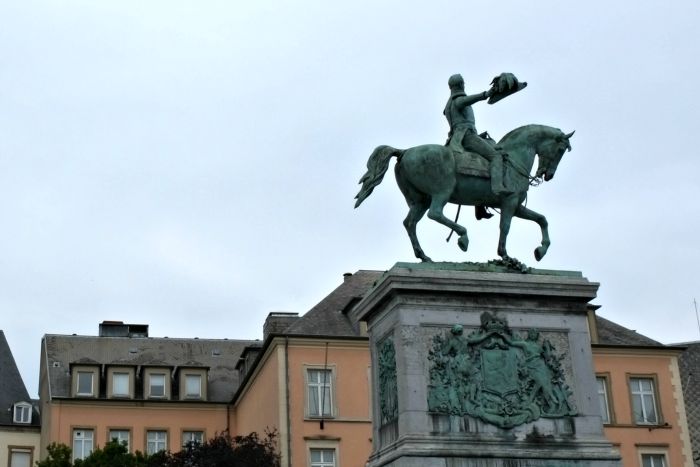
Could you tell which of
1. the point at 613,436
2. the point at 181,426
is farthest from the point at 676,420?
the point at 181,426

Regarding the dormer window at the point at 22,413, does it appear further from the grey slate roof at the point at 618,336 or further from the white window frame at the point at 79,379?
the grey slate roof at the point at 618,336

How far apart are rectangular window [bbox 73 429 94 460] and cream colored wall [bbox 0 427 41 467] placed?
656cm

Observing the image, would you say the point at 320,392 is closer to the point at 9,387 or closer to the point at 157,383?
the point at 157,383

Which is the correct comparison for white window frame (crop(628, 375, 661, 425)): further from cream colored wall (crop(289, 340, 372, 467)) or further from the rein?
the rein

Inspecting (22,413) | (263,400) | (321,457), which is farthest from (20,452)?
(321,457)

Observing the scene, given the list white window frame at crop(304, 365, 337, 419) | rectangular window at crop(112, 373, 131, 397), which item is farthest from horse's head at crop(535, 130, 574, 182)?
rectangular window at crop(112, 373, 131, 397)

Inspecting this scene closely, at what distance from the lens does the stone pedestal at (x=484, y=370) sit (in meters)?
16.2

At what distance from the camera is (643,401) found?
4834 centimetres

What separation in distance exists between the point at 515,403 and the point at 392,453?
1.80 meters

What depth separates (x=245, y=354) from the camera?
54562 millimetres

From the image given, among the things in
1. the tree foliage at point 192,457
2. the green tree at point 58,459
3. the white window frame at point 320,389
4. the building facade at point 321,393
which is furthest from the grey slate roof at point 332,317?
the green tree at point 58,459

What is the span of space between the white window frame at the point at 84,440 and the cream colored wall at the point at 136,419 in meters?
0.18

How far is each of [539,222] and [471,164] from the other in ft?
4.73

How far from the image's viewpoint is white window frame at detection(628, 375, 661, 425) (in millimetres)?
48022
